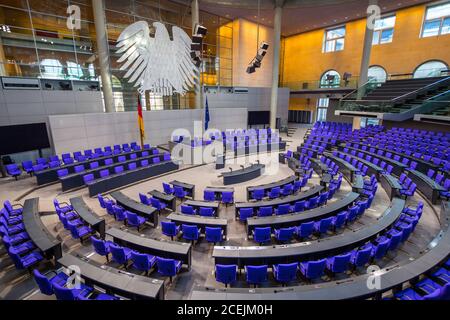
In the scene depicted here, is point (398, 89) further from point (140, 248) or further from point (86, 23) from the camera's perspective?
point (86, 23)

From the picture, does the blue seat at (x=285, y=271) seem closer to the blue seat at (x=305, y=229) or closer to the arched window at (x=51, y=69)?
the blue seat at (x=305, y=229)

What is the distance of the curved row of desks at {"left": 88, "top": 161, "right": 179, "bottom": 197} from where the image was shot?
33.6 feet

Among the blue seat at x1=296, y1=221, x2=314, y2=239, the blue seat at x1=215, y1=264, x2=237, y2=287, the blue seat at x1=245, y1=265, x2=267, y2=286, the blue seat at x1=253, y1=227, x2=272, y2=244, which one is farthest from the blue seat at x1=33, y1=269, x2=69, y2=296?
the blue seat at x1=296, y1=221, x2=314, y2=239

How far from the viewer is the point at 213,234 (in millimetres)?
6367

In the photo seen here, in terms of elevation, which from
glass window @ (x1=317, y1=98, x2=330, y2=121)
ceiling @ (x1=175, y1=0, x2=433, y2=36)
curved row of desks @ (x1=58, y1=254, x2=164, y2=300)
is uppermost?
ceiling @ (x1=175, y1=0, x2=433, y2=36)

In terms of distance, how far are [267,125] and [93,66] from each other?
17.5 metres

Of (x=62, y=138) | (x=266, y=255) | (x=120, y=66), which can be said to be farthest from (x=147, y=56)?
(x=266, y=255)

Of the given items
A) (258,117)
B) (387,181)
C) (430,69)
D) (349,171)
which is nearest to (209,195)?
(349,171)

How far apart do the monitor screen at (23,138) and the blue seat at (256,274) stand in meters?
14.5

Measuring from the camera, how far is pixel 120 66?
1692cm

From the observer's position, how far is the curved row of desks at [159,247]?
545 centimetres

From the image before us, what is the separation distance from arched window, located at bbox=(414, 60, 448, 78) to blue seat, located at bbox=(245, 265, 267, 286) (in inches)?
899

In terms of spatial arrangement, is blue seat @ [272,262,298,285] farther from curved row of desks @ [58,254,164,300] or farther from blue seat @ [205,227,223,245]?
curved row of desks @ [58,254,164,300]

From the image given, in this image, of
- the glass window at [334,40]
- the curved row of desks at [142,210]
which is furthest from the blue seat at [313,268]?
the glass window at [334,40]
